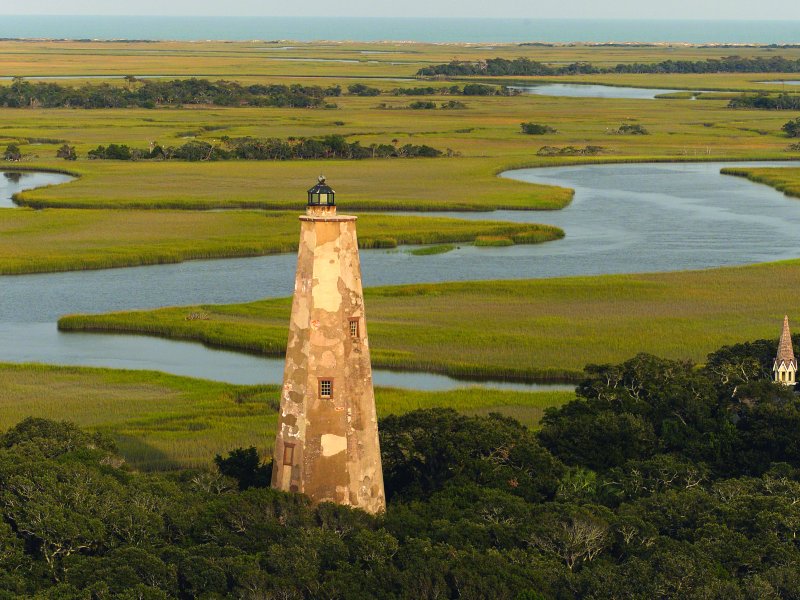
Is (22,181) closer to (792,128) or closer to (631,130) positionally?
(631,130)

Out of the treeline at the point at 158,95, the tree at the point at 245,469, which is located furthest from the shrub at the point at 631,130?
the tree at the point at 245,469

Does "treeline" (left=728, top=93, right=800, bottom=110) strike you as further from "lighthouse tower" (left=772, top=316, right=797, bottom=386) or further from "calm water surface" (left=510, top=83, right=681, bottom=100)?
"lighthouse tower" (left=772, top=316, right=797, bottom=386)

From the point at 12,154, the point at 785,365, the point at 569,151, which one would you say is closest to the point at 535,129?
the point at 569,151

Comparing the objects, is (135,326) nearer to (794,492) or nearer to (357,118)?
(794,492)

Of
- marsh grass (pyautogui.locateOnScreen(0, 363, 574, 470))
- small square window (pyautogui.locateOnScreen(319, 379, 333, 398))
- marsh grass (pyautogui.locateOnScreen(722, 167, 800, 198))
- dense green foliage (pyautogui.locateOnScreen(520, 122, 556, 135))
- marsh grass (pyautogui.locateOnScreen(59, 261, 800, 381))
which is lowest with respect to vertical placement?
marsh grass (pyautogui.locateOnScreen(722, 167, 800, 198))

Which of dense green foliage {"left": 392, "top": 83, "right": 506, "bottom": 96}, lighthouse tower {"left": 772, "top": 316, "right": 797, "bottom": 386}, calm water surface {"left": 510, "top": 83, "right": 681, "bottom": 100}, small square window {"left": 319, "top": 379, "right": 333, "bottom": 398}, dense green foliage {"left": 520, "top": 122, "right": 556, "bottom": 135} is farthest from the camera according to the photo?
calm water surface {"left": 510, "top": 83, "right": 681, "bottom": 100}

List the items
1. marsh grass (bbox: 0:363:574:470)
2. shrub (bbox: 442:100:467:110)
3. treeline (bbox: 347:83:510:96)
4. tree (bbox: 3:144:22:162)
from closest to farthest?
1. marsh grass (bbox: 0:363:574:470)
2. tree (bbox: 3:144:22:162)
3. shrub (bbox: 442:100:467:110)
4. treeline (bbox: 347:83:510:96)

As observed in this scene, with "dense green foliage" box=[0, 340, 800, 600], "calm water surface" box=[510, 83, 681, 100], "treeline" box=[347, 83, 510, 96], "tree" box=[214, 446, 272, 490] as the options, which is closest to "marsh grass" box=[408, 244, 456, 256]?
"dense green foliage" box=[0, 340, 800, 600]

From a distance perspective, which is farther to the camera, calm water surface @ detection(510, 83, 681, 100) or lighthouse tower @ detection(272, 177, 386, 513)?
calm water surface @ detection(510, 83, 681, 100)

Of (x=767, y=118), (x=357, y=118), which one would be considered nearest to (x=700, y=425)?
(x=357, y=118)
